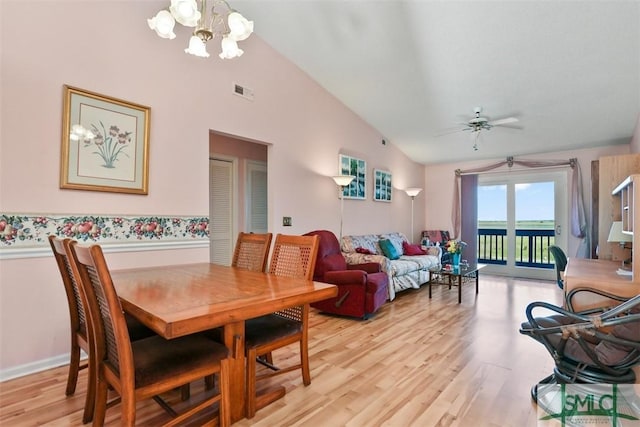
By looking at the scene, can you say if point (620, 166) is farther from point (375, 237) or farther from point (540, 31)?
point (375, 237)

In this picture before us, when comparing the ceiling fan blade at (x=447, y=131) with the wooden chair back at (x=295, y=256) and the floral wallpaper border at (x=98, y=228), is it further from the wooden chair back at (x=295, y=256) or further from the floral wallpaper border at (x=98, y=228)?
the floral wallpaper border at (x=98, y=228)

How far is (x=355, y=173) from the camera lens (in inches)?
209

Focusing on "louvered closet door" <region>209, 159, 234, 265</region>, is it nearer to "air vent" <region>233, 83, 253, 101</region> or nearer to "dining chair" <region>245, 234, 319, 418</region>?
"air vent" <region>233, 83, 253, 101</region>

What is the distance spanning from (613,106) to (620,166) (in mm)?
1173

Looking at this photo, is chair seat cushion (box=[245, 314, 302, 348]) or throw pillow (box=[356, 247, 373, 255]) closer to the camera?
chair seat cushion (box=[245, 314, 302, 348])

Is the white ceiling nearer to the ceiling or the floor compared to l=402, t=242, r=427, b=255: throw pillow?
nearer to the ceiling

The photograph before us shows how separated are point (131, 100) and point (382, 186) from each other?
4290 millimetres

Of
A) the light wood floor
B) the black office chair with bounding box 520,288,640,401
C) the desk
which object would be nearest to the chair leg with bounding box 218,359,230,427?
the light wood floor

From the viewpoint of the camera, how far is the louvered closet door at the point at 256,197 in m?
5.17

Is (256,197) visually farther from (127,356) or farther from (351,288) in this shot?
(127,356)

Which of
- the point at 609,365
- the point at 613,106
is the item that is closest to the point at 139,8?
the point at 609,365

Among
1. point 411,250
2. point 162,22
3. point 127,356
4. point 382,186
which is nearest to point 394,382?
point 127,356

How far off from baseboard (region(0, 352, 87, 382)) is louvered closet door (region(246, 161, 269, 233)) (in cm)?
295

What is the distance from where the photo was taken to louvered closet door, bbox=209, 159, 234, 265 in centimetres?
476
